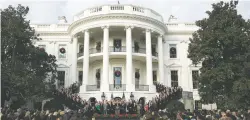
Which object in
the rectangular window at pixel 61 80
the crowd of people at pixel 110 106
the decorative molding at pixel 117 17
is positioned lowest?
the crowd of people at pixel 110 106

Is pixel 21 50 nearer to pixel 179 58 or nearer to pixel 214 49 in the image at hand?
pixel 214 49

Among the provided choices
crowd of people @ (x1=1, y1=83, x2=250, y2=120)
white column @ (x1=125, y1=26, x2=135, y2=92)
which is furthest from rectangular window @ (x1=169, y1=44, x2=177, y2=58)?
white column @ (x1=125, y1=26, x2=135, y2=92)

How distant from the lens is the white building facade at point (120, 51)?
2805 cm

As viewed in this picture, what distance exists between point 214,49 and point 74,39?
15.7 metres

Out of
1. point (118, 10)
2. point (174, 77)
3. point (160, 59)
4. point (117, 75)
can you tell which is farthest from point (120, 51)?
point (174, 77)

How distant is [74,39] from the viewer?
3181 cm

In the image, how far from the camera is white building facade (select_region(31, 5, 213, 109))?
1104 inches

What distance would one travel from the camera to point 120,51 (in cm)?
3028

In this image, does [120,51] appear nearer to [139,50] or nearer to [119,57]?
[119,57]

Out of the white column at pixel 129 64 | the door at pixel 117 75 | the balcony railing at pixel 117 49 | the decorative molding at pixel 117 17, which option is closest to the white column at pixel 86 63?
the decorative molding at pixel 117 17

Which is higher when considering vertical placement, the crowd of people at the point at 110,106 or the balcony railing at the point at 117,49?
the balcony railing at the point at 117,49

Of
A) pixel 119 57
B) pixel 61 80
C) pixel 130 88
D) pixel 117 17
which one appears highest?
pixel 117 17

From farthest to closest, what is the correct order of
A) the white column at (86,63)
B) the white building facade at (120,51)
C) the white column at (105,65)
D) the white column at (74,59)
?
the white column at (74,59) → the white column at (86,63) → the white building facade at (120,51) → the white column at (105,65)

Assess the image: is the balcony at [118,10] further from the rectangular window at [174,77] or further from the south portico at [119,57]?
the rectangular window at [174,77]
